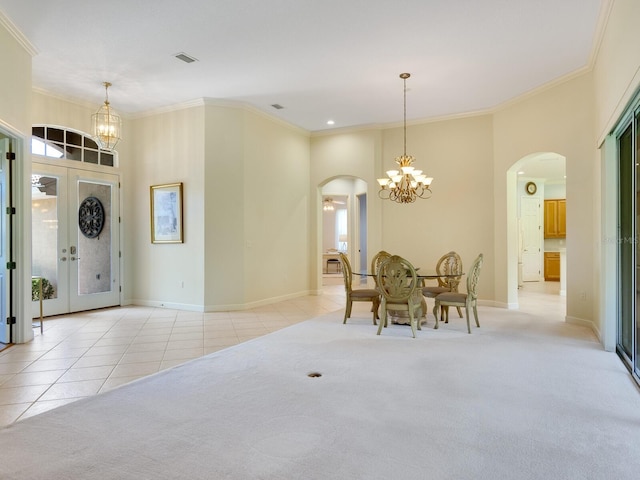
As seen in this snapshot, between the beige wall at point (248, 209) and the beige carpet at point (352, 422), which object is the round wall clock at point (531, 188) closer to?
the beige wall at point (248, 209)

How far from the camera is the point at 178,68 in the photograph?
5293 millimetres

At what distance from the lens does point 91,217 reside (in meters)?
6.70

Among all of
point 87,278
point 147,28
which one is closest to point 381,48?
point 147,28

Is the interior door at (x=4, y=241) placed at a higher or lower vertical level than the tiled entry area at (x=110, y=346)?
higher

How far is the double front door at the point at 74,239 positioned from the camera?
6086mm

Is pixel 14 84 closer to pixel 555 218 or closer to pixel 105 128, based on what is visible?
pixel 105 128

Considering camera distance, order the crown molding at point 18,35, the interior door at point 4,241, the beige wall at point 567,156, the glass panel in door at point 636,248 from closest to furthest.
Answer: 1. the glass panel in door at point 636,248
2. the crown molding at point 18,35
3. the interior door at point 4,241
4. the beige wall at point 567,156

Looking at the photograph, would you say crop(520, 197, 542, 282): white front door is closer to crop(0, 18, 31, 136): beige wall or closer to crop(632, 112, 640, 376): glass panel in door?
crop(632, 112, 640, 376): glass panel in door

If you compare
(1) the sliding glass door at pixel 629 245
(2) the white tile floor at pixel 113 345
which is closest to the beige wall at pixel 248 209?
(2) the white tile floor at pixel 113 345

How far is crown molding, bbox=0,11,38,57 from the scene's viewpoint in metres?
4.02

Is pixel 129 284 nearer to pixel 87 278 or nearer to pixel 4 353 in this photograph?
pixel 87 278

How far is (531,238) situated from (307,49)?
9.20 m

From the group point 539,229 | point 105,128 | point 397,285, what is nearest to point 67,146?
point 105,128

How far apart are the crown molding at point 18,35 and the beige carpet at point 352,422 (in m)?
3.86
